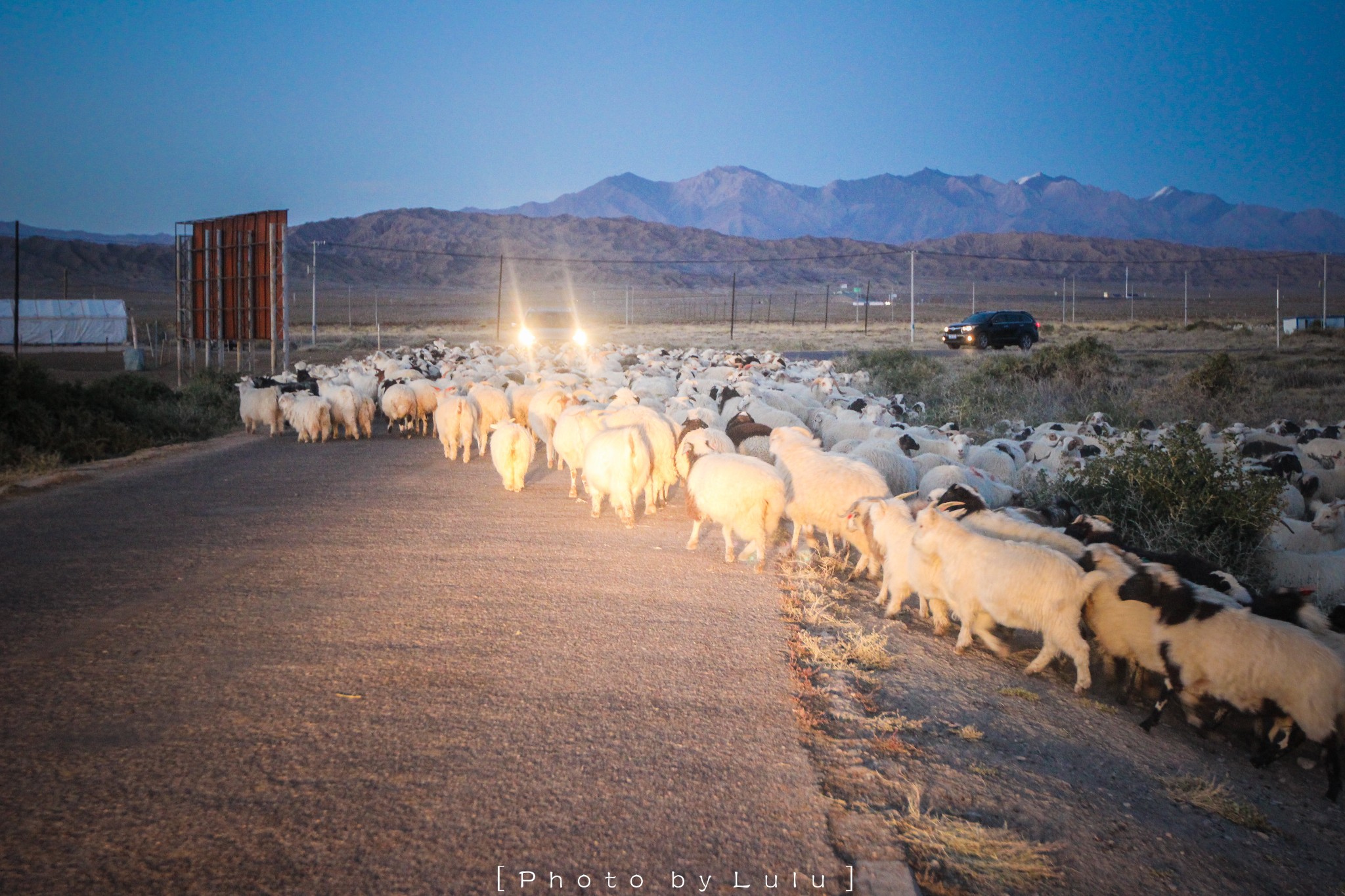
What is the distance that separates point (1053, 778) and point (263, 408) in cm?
1614

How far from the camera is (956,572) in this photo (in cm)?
603

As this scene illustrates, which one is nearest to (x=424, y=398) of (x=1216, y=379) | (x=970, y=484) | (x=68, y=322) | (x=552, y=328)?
(x=970, y=484)

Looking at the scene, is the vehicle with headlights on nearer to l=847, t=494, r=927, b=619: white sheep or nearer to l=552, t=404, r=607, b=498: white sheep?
l=552, t=404, r=607, b=498: white sheep

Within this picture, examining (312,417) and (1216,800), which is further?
(312,417)

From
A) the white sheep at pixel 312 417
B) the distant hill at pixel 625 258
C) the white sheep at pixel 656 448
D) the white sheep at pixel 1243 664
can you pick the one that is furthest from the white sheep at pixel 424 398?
the distant hill at pixel 625 258

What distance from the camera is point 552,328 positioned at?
75.8 m

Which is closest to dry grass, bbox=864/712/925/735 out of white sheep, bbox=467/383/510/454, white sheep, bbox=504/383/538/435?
white sheep, bbox=467/383/510/454

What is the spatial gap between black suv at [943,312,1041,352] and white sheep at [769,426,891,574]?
34283 millimetres

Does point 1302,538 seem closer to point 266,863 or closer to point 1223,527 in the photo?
point 1223,527

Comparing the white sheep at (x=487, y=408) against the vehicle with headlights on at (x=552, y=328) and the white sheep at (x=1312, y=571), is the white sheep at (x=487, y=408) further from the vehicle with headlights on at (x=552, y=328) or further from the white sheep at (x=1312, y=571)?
the vehicle with headlights on at (x=552, y=328)

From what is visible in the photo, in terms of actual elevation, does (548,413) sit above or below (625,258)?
below

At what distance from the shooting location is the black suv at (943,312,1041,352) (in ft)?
131

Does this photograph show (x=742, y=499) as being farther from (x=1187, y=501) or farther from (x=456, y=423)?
(x=456, y=423)

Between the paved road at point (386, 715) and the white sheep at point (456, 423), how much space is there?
497cm
